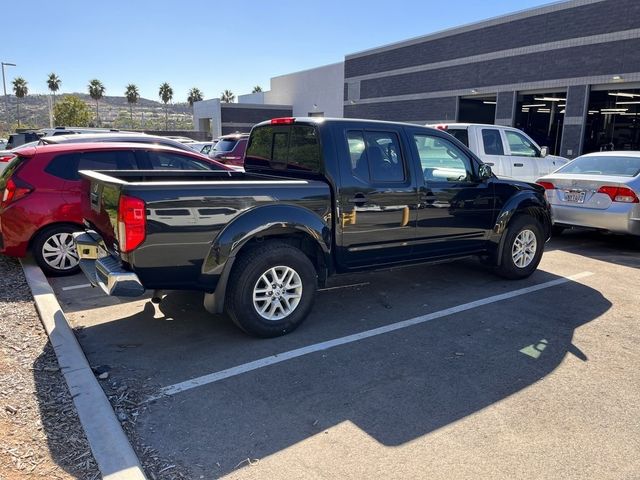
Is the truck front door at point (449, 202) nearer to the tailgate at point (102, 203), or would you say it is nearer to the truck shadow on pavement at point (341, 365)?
the truck shadow on pavement at point (341, 365)

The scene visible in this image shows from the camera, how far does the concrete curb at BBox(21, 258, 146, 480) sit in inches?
107

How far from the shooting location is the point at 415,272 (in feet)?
22.8

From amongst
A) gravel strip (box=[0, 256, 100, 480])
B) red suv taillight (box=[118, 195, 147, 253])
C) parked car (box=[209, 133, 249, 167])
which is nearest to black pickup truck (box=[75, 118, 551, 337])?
red suv taillight (box=[118, 195, 147, 253])


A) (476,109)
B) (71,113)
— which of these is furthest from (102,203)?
(71,113)

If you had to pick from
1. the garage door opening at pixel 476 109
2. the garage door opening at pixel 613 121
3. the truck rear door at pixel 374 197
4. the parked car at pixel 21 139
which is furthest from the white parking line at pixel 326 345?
the garage door opening at pixel 476 109

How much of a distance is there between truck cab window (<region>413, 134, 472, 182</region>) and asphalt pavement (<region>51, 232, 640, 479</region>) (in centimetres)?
142

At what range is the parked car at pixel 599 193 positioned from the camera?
317 inches

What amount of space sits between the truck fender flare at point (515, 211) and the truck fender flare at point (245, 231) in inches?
111

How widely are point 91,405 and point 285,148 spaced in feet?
10.6

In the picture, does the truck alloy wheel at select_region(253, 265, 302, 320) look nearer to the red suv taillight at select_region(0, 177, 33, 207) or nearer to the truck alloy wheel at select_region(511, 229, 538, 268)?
the truck alloy wheel at select_region(511, 229, 538, 268)

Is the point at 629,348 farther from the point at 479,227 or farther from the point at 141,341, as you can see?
the point at 141,341

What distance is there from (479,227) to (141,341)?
161 inches

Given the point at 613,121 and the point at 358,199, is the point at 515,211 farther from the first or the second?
the point at 613,121

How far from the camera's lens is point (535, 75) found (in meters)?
21.5
